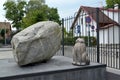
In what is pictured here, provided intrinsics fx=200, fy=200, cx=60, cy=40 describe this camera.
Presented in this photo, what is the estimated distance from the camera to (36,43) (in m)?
4.99

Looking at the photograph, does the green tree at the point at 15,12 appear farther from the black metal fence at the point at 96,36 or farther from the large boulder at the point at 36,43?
the large boulder at the point at 36,43

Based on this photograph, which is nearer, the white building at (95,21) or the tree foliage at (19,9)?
the white building at (95,21)

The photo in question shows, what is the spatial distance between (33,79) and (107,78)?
220cm

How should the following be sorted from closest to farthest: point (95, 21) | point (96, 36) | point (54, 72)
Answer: point (54, 72) < point (96, 36) < point (95, 21)

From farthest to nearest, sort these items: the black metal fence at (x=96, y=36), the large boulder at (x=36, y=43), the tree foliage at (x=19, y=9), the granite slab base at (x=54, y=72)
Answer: the tree foliage at (x=19, y=9) < the black metal fence at (x=96, y=36) < the large boulder at (x=36, y=43) < the granite slab base at (x=54, y=72)

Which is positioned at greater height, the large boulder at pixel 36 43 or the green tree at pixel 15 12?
the green tree at pixel 15 12

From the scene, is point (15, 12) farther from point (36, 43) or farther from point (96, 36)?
point (36, 43)

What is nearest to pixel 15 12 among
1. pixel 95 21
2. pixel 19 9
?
pixel 19 9

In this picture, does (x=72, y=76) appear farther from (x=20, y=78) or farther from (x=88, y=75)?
(x=20, y=78)

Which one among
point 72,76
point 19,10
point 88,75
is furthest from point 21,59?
point 19,10

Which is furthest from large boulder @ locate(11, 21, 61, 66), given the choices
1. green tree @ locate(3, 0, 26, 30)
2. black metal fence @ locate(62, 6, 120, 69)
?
green tree @ locate(3, 0, 26, 30)

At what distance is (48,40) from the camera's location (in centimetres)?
521

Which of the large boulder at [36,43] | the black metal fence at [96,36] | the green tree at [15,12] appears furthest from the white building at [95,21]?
the green tree at [15,12]

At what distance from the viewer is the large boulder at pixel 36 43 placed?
15.7 feet
